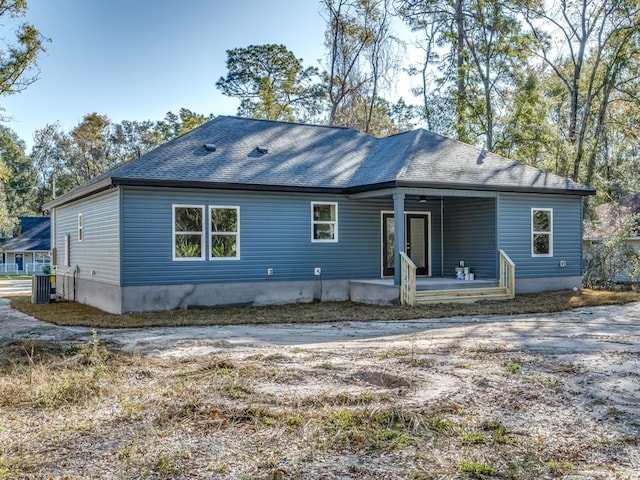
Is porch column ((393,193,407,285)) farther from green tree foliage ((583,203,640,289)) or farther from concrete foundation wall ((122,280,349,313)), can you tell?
green tree foliage ((583,203,640,289))

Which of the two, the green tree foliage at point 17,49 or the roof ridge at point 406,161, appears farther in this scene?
the green tree foliage at point 17,49

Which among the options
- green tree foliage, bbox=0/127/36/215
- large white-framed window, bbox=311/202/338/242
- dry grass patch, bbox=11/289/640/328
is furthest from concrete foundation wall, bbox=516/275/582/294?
green tree foliage, bbox=0/127/36/215

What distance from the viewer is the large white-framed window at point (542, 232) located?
16272 mm

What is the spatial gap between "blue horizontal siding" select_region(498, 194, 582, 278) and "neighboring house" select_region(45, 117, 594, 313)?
36 mm

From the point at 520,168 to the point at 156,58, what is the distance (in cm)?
1247

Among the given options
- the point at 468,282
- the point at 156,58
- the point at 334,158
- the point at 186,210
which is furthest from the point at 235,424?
the point at 156,58

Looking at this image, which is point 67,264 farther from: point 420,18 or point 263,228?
point 420,18

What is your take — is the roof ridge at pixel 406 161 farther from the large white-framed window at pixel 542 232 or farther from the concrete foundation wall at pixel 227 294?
the large white-framed window at pixel 542 232

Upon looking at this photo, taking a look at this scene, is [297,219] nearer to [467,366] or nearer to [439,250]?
[439,250]

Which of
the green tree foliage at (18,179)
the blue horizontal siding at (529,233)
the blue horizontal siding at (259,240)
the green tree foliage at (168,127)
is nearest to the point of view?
the blue horizontal siding at (259,240)

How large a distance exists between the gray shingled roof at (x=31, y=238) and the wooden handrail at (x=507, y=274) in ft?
110

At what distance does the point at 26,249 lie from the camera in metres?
39.3

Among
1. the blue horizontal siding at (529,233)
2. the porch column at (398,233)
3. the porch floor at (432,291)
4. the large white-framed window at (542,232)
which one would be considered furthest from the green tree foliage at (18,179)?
the large white-framed window at (542,232)

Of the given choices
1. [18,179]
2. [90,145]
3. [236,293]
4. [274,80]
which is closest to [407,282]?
[236,293]
